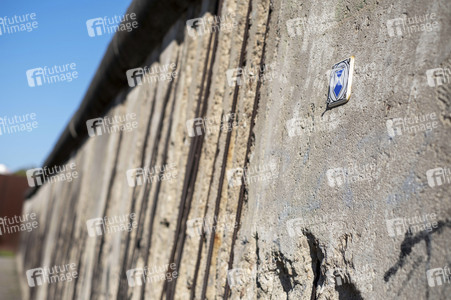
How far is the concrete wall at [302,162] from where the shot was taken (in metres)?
1.50

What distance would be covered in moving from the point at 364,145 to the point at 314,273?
49cm

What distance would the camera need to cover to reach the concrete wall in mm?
1505

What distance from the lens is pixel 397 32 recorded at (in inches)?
66.0

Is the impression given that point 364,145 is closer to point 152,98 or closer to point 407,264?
point 407,264

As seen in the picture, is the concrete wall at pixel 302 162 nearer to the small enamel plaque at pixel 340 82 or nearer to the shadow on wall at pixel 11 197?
the small enamel plaque at pixel 340 82

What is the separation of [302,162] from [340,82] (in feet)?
1.11

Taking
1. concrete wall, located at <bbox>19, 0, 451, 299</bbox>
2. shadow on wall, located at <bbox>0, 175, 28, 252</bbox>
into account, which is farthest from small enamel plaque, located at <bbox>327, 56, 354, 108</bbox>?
shadow on wall, located at <bbox>0, 175, 28, 252</bbox>

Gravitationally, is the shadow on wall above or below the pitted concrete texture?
above

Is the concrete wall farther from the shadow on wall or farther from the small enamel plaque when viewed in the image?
the shadow on wall

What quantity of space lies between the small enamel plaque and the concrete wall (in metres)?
0.03

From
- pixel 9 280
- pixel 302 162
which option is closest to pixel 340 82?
pixel 302 162

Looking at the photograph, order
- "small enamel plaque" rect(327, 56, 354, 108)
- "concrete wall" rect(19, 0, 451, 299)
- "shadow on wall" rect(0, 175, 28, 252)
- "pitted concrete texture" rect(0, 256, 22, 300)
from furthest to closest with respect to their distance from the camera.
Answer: "shadow on wall" rect(0, 175, 28, 252)
"pitted concrete texture" rect(0, 256, 22, 300)
"small enamel plaque" rect(327, 56, 354, 108)
"concrete wall" rect(19, 0, 451, 299)

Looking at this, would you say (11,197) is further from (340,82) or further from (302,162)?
(340,82)

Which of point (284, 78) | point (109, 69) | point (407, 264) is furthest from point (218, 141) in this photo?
point (109, 69)
